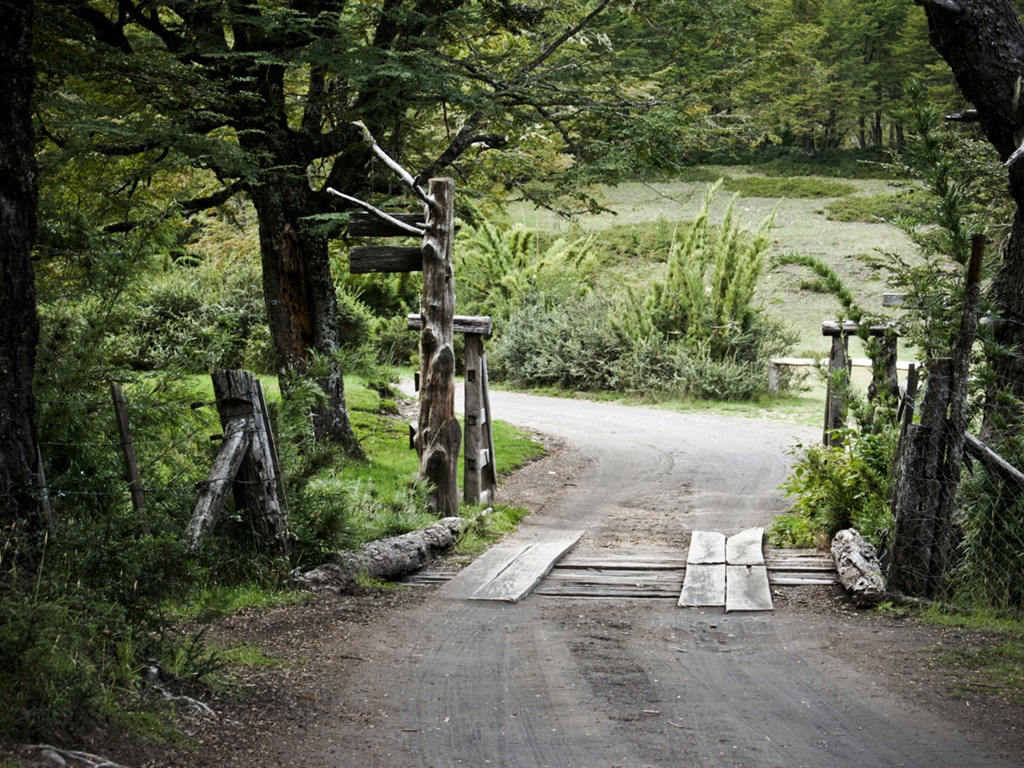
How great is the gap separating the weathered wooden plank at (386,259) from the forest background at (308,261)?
49.6 inches

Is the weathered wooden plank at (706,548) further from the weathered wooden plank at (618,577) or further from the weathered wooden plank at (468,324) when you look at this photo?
the weathered wooden plank at (468,324)

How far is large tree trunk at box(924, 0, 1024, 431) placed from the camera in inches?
299

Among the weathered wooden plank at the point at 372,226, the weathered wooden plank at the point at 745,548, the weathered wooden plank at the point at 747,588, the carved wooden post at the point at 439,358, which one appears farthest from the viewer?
the weathered wooden plank at the point at 372,226

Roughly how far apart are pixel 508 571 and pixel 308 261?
20.8ft

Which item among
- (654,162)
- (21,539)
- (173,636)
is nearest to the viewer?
(21,539)

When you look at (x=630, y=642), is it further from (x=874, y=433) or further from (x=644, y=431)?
(x=644, y=431)

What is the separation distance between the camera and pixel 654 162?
13.4 metres

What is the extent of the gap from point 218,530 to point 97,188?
6555mm

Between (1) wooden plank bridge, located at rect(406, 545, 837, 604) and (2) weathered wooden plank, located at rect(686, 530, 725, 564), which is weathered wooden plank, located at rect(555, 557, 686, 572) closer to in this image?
(1) wooden plank bridge, located at rect(406, 545, 837, 604)

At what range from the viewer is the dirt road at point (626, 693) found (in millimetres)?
4586

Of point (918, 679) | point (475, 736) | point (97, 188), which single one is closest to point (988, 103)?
point (918, 679)

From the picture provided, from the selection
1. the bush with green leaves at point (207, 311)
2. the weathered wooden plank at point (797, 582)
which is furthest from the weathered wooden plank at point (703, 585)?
the bush with green leaves at point (207, 311)

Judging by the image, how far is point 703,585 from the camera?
853cm

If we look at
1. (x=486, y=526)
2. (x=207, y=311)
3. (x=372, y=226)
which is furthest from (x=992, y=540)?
(x=207, y=311)
